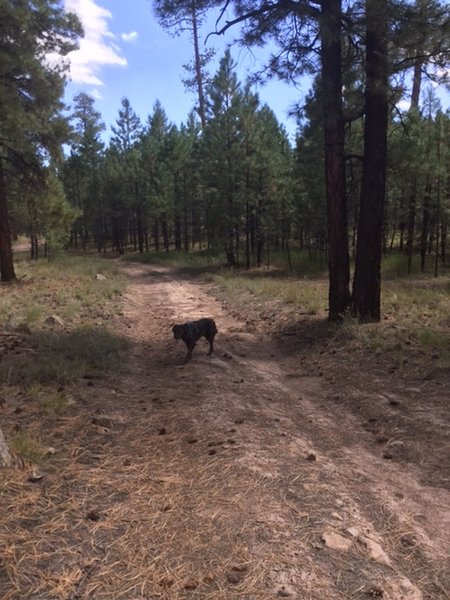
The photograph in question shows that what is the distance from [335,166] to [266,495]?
7.24 m

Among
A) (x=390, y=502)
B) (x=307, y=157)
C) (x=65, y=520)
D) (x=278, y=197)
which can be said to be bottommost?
(x=390, y=502)

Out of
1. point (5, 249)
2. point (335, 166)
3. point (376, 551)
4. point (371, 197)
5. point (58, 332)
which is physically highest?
point (335, 166)

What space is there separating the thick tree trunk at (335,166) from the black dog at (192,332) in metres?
2.97

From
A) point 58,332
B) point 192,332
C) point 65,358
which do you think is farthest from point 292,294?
point 65,358

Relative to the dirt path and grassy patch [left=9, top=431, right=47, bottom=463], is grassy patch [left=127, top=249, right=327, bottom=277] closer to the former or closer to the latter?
the dirt path

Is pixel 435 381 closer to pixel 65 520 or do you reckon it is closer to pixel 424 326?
pixel 424 326

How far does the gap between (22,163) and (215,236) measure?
13.8 m

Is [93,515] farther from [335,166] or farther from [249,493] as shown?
[335,166]

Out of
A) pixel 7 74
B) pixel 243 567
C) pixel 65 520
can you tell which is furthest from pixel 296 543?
pixel 7 74

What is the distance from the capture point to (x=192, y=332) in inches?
285

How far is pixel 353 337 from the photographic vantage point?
794cm

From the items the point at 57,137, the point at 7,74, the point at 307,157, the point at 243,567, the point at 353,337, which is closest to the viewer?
the point at 243,567

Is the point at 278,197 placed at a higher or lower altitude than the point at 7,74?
lower

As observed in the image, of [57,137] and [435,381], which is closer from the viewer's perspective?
[435,381]
